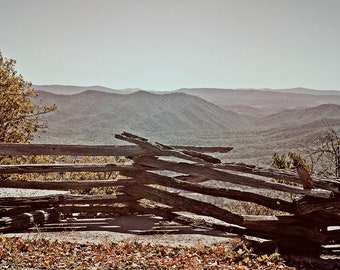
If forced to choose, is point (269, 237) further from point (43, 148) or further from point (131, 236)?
point (43, 148)

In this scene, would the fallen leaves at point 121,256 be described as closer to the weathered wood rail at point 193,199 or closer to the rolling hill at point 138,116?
the weathered wood rail at point 193,199

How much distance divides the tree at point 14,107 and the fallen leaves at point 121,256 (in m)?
11.4

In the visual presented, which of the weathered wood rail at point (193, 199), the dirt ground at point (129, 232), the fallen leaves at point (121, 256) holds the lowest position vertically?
the dirt ground at point (129, 232)

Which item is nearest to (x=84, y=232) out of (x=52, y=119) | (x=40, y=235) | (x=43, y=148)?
(x=40, y=235)

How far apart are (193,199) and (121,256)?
229 cm

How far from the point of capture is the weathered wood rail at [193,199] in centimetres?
727

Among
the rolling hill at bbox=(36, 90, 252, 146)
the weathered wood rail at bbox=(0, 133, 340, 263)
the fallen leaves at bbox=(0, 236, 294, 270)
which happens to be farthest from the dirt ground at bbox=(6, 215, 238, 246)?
the rolling hill at bbox=(36, 90, 252, 146)

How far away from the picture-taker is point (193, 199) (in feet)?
27.8

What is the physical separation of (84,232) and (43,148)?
1.81 meters

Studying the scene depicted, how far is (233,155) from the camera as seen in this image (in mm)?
91688

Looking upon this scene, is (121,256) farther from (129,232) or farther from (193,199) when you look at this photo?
(193,199)

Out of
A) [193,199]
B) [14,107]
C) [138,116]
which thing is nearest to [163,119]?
[138,116]

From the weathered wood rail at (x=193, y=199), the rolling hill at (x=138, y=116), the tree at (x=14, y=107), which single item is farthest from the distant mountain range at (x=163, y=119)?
the weathered wood rail at (x=193, y=199)

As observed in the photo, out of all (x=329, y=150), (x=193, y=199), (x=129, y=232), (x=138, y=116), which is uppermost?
(x=138, y=116)
